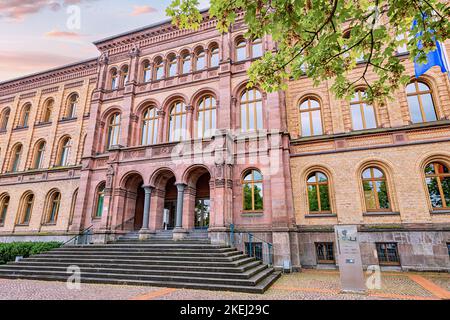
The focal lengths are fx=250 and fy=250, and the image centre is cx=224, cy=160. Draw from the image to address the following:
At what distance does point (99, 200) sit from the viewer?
58.1ft

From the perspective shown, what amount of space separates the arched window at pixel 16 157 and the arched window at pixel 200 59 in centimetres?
1862

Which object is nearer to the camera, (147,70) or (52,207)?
(52,207)

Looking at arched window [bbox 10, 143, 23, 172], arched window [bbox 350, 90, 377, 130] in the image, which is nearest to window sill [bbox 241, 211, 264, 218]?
arched window [bbox 350, 90, 377, 130]

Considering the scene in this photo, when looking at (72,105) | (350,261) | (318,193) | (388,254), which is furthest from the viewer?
(72,105)

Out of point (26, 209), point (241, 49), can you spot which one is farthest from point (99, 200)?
point (241, 49)

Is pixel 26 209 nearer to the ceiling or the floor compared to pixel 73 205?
nearer to the floor

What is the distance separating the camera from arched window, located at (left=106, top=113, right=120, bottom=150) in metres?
19.2

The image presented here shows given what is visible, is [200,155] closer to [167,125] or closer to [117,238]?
[167,125]

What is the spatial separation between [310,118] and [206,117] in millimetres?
6752

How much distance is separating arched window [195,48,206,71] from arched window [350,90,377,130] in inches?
414

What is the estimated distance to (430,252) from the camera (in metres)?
11.3

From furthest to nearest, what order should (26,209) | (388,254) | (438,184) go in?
(26,209) < (438,184) < (388,254)

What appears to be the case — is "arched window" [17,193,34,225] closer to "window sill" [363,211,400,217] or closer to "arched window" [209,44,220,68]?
"arched window" [209,44,220,68]

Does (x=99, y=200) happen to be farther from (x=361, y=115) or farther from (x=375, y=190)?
(x=361, y=115)
